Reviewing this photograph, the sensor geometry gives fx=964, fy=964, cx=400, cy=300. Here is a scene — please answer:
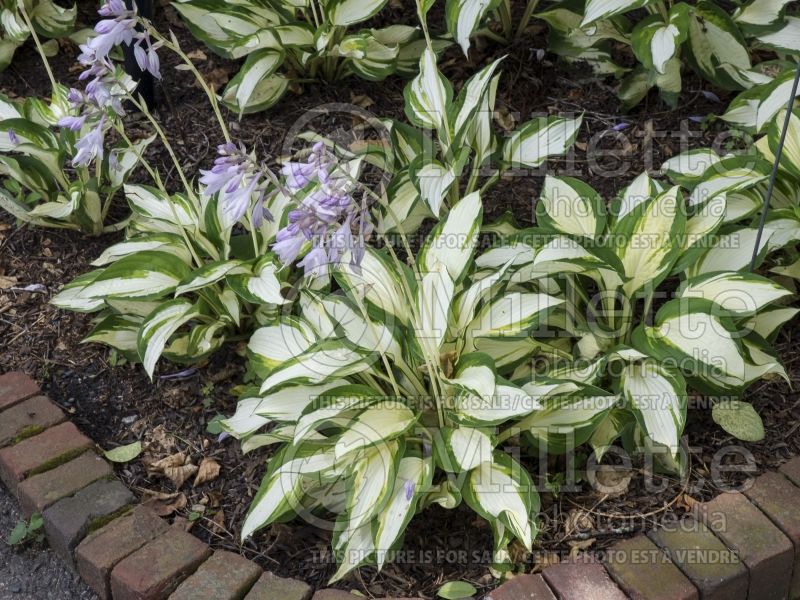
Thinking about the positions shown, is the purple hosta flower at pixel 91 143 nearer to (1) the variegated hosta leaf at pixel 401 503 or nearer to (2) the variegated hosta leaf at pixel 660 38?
(1) the variegated hosta leaf at pixel 401 503

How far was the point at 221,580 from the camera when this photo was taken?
7.62ft

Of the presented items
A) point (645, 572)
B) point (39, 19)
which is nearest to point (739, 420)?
point (645, 572)

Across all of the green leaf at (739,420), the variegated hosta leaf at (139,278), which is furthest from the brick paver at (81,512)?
the green leaf at (739,420)

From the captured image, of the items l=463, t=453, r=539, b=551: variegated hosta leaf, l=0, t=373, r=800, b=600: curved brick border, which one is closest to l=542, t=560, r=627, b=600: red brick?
l=0, t=373, r=800, b=600: curved brick border

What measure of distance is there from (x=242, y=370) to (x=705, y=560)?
1.42 meters

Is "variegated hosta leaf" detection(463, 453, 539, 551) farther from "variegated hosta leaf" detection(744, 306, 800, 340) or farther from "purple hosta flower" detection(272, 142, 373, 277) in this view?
"variegated hosta leaf" detection(744, 306, 800, 340)

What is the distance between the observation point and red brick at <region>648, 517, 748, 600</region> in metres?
2.25

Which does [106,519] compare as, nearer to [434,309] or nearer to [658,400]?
[434,309]

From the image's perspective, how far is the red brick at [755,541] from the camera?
231cm

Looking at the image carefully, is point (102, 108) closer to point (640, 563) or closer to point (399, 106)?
point (399, 106)

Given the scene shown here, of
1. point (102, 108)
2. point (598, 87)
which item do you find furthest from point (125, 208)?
point (598, 87)

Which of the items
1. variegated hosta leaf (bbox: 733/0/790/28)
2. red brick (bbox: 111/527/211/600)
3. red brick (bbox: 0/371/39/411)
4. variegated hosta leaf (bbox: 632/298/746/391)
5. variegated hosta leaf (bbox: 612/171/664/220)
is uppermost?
variegated hosta leaf (bbox: 733/0/790/28)

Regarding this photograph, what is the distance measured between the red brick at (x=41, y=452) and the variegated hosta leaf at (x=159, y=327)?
0.94 ft

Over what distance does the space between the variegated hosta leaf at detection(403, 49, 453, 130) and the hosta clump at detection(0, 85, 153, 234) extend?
861mm
